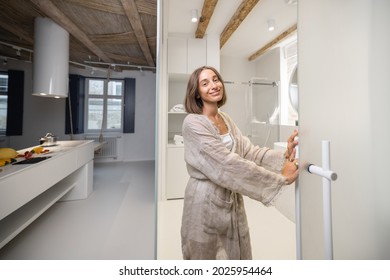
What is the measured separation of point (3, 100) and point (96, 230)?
1.30m

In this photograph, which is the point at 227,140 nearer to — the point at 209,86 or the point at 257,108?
the point at 209,86

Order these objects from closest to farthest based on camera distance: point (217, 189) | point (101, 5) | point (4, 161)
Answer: point (217, 189) → point (4, 161) → point (101, 5)

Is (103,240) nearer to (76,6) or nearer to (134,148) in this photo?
(76,6)

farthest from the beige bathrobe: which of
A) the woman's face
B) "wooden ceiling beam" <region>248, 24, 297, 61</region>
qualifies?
"wooden ceiling beam" <region>248, 24, 297, 61</region>

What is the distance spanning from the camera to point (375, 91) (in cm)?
41

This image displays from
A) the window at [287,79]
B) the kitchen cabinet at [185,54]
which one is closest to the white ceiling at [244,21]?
the kitchen cabinet at [185,54]

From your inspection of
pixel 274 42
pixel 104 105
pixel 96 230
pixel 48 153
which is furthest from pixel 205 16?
pixel 104 105

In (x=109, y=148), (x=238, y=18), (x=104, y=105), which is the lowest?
(x=109, y=148)

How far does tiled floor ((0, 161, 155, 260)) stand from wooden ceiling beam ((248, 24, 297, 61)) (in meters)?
2.78

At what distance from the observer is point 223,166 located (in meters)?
0.68

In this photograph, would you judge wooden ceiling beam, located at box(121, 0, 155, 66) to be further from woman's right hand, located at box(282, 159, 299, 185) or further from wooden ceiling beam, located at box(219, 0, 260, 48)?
woman's right hand, located at box(282, 159, 299, 185)

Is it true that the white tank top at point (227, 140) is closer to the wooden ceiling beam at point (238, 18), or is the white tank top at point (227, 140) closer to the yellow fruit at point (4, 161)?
the yellow fruit at point (4, 161)

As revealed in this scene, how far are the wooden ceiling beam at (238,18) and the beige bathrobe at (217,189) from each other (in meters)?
1.71

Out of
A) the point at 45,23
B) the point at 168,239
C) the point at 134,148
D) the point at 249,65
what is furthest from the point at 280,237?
the point at 134,148
